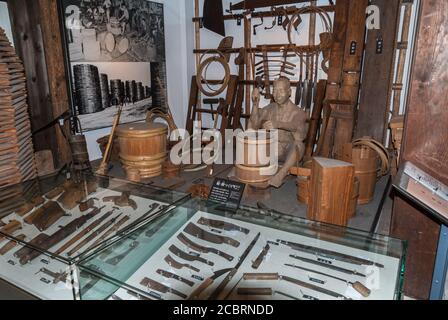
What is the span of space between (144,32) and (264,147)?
3290mm

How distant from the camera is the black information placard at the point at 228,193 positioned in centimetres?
202

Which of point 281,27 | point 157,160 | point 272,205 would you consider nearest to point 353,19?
point 281,27

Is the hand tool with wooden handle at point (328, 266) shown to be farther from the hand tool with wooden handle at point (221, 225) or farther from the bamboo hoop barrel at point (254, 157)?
the bamboo hoop barrel at point (254, 157)

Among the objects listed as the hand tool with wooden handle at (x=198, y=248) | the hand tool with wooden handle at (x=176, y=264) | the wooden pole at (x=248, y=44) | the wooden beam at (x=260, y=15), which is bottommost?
the hand tool with wooden handle at (x=176, y=264)

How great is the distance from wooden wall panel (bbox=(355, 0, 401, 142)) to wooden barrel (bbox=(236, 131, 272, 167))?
5.87 feet

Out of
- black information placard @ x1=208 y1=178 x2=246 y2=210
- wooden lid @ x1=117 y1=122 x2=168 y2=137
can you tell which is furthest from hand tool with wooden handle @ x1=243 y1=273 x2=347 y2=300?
wooden lid @ x1=117 y1=122 x2=168 y2=137

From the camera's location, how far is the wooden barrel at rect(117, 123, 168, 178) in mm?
3277

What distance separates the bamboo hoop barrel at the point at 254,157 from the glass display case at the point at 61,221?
0.82 meters

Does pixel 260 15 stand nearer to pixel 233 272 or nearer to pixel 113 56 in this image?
pixel 113 56

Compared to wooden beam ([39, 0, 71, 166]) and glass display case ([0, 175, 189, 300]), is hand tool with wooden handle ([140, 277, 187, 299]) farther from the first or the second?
wooden beam ([39, 0, 71, 166])

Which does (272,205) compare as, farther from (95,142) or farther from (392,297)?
(95,142)

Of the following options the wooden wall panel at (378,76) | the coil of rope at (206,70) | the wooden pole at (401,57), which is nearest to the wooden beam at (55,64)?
the coil of rope at (206,70)

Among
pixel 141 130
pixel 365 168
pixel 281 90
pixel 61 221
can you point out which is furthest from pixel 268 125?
pixel 61 221
